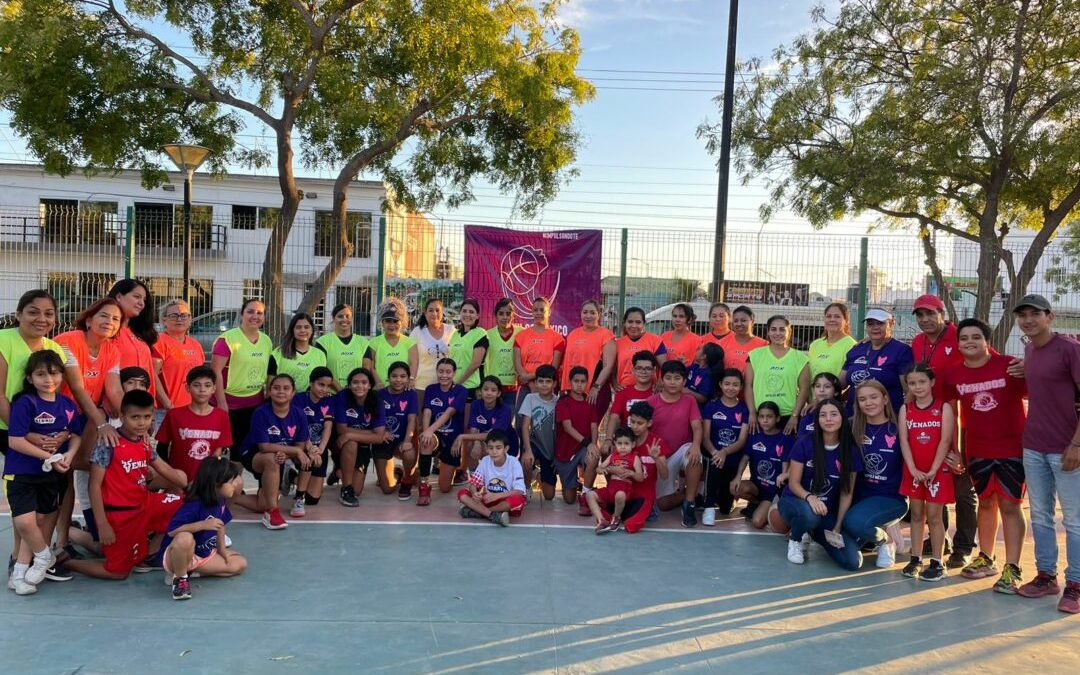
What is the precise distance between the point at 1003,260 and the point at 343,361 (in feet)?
30.3

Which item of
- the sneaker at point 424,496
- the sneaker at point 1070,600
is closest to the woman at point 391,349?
the sneaker at point 424,496

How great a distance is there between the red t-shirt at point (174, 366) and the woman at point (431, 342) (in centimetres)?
218

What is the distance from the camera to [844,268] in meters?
9.60

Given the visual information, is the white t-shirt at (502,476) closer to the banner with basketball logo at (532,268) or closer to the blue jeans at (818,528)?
the blue jeans at (818,528)

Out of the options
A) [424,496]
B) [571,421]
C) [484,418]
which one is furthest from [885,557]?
[424,496]

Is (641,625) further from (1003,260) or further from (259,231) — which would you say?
(259,231)

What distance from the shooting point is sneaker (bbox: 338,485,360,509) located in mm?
6516

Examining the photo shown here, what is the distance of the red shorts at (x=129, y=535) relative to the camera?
4527 millimetres

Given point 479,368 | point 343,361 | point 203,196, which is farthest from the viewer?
point 203,196

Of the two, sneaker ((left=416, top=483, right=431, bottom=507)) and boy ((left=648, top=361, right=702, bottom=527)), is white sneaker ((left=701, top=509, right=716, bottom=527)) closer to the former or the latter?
boy ((left=648, top=361, right=702, bottom=527))

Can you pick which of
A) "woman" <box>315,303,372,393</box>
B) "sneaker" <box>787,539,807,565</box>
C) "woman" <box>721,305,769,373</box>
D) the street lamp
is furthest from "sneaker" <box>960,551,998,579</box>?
the street lamp

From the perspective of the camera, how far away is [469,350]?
24.5 feet

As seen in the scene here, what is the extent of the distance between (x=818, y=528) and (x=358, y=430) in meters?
3.94

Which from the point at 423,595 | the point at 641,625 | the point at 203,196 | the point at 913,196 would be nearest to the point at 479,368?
the point at 423,595
